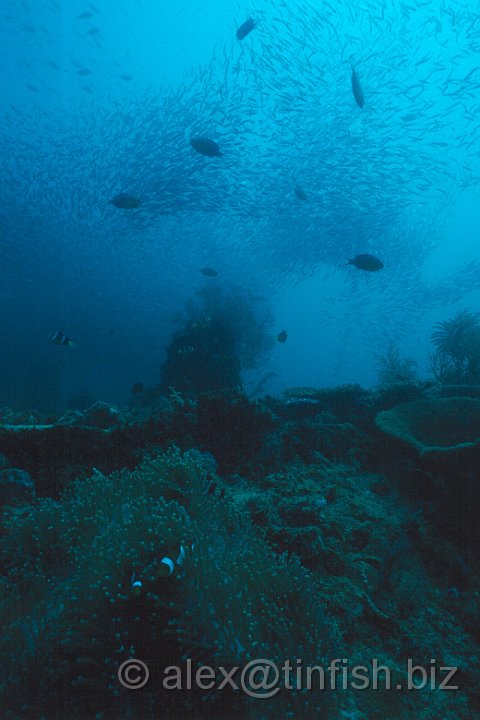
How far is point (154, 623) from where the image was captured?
2.30m

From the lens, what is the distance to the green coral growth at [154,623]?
6.75ft

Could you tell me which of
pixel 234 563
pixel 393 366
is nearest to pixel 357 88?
pixel 393 366

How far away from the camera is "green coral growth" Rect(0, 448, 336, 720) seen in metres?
2.06

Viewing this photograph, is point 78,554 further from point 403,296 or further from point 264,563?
point 403,296

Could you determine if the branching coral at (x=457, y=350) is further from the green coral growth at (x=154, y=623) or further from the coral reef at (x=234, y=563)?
the green coral growth at (x=154, y=623)

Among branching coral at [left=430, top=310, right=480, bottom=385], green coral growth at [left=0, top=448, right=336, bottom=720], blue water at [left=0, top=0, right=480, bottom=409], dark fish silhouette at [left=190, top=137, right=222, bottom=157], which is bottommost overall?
green coral growth at [left=0, top=448, right=336, bottom=720]

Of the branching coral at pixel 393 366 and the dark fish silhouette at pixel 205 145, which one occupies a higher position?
the dark fish silhouette at pixel 205 145

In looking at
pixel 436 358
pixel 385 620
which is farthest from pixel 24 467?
pixel 436 358

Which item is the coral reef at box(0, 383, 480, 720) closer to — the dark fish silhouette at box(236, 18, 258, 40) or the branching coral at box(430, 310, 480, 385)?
the branching coral at box(430, 310, 480, 385)

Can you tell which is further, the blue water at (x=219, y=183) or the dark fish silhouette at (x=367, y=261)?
the blue water at (x=219, y=183)

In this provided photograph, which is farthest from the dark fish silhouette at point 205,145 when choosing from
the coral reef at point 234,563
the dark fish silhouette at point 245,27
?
the coral reef at point 234,563

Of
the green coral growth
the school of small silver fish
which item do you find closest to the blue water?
the school of small silver fish

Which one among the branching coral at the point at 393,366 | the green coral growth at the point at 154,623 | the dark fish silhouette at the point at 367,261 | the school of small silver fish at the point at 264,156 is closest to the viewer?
the green coral growth at the point at 154,623

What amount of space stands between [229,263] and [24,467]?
2718cm
